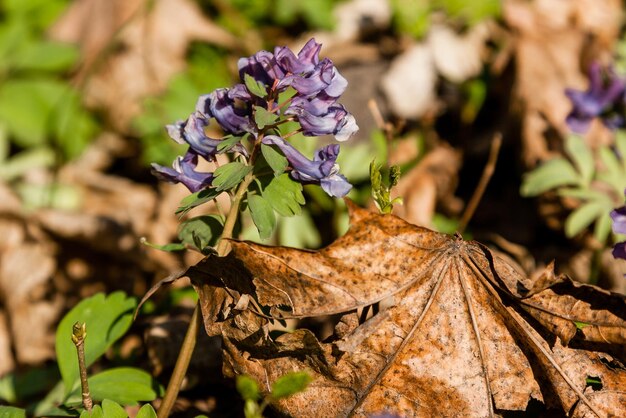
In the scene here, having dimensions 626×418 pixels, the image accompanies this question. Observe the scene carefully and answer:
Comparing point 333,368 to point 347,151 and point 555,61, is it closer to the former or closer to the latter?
point 347,151

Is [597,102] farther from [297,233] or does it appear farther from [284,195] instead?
[284,195]

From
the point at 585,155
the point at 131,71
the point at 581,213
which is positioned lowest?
the point at 131,71

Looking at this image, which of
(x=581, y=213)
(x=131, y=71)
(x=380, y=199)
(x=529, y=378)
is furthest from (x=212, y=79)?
(x=529, y=378)

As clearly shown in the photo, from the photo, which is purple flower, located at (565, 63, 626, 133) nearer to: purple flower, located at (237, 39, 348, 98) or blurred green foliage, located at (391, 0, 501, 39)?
blurred green foliage, located at (391, 0, 501, 39)

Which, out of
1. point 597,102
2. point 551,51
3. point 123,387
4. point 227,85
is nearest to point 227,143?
point 123,387

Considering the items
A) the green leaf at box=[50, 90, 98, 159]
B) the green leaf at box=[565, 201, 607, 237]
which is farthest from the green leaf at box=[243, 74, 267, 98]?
the green leaf at box=[50, 90, 98, 159]

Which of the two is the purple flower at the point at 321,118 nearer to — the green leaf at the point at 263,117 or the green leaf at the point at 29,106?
the green leaf at the point at 263,117

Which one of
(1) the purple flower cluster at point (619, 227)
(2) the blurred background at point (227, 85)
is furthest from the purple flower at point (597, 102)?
(1) the purple flower cluster at point (619, 227)
